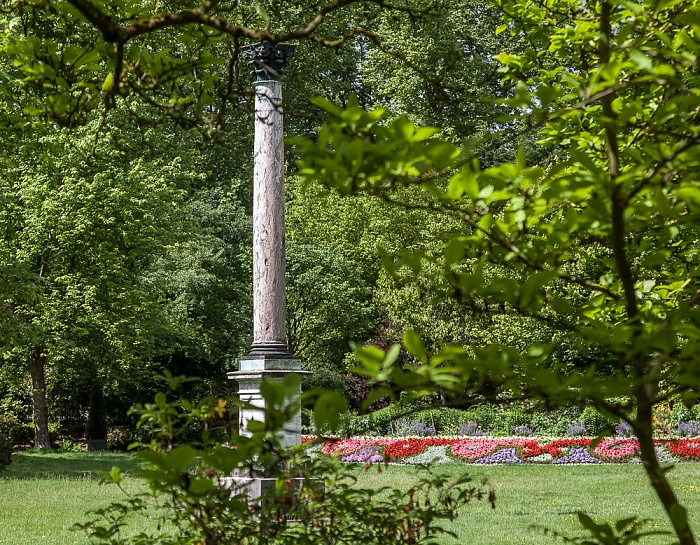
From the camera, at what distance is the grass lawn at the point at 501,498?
8539 millimetres

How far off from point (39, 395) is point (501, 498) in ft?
47.8

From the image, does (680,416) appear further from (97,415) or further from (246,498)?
(246,498)

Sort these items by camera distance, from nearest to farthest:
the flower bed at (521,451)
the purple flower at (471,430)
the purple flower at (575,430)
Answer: the flower bed at (521,451), the purple flower at (575,430), the purple flower at (471,430)

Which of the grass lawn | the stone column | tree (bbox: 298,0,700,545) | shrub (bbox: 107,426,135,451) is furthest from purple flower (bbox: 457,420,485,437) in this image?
tree (bbox: 298,0,700,545)

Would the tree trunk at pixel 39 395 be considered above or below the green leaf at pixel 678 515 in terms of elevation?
above

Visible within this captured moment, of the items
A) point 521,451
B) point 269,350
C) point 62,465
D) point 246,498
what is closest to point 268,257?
point 269,350

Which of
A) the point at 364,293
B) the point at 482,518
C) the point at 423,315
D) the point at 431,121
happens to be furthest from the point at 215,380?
the point at 482,518

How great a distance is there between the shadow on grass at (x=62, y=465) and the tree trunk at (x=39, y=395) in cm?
101

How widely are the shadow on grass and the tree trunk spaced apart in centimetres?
101

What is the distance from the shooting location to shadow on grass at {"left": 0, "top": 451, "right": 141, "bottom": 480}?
49.2 feet

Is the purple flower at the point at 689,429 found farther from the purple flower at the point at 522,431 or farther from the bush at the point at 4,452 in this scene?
the bush at the point at 4,452

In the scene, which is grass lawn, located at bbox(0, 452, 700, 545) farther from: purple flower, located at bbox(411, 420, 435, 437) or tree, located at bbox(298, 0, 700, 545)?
tree, located at bbox(298, 0, 700, 545)

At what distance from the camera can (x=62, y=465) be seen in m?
17.3

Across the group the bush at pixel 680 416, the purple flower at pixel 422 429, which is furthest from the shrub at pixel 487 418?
the bush at pixel 680 416
